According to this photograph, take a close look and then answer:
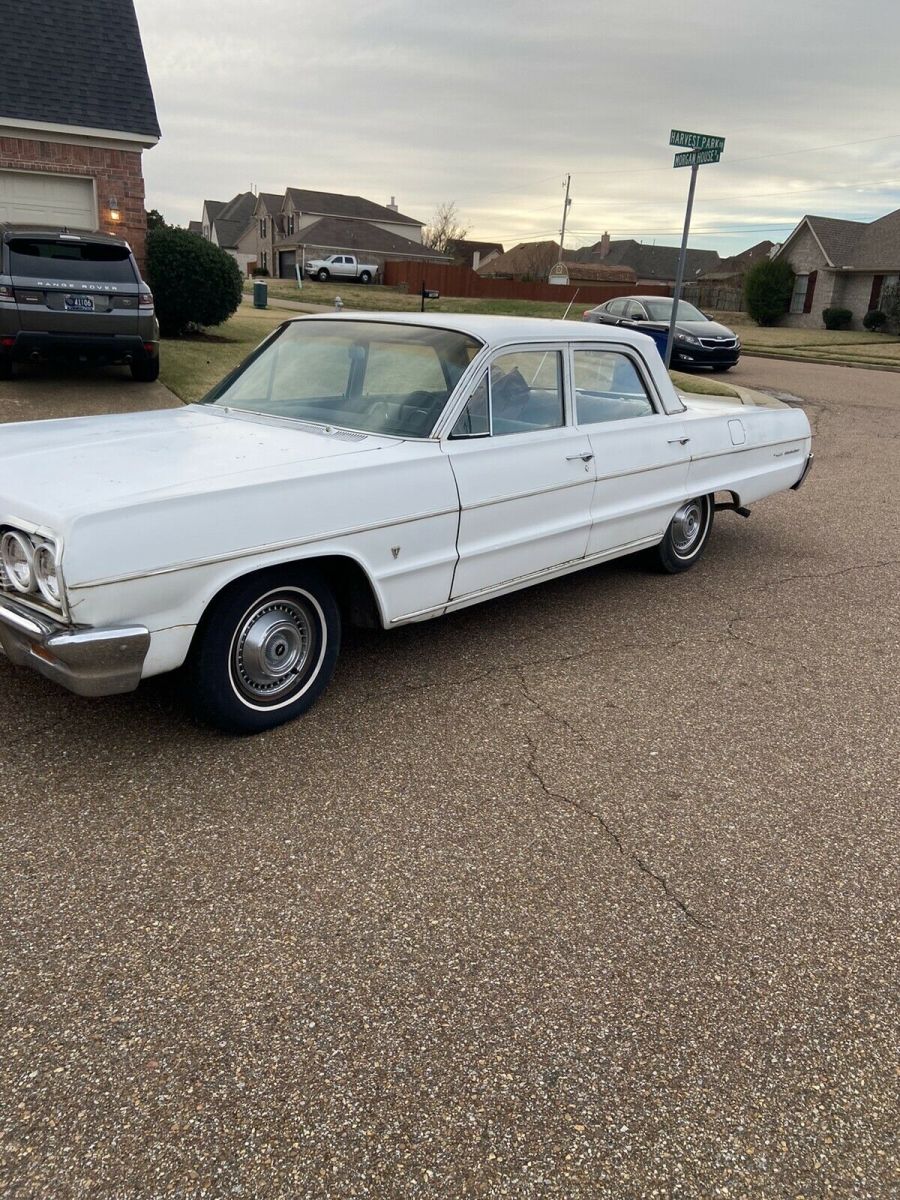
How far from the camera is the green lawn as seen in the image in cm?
1138

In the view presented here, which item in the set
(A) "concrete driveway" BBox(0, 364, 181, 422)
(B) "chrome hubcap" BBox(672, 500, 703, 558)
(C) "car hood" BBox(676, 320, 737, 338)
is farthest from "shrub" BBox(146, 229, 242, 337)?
(B) "chrome hubcap" BBox(672, 500, 703, 558)

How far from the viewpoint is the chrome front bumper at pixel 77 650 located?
292 centimetres

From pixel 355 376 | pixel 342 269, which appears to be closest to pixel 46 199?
pixel 355 376

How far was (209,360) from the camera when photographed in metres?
13.0

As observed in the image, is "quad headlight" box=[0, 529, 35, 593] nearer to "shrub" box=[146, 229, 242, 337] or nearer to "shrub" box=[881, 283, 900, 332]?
"shrub" box=[146, 229, 242, 337]

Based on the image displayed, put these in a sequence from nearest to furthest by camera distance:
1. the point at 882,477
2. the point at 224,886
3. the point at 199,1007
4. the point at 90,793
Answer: the point at 199,1007 → the point at 224,886 → the point at 90,793 → the point at 882,477

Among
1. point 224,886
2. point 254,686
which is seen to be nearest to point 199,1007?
point 224,886

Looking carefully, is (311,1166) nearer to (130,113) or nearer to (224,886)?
(224,886)

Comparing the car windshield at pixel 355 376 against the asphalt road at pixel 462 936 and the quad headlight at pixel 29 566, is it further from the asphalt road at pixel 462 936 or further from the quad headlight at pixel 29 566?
the quad headlight at pixel 29 566

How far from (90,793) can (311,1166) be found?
166 centimetres

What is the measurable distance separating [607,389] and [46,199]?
12418 millimetres

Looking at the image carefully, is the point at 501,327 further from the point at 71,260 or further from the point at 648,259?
the point at 648,259

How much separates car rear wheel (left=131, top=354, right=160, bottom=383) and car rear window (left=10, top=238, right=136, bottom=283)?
3.20 ft

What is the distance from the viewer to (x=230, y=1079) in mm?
2107
